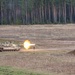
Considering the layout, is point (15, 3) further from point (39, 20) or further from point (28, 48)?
point (28, 48)

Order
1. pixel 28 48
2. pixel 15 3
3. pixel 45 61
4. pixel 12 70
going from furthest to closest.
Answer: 1. pixel 15 3
2. pixel 28 48
3. pixel 45 61
4. pixel 12 70

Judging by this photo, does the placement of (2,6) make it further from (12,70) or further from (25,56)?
(12,70)

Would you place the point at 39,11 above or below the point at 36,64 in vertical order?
above

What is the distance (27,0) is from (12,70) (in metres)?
91.2

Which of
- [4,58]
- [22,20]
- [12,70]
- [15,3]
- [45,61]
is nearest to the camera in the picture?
[12,70]

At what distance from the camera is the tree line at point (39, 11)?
356 feet

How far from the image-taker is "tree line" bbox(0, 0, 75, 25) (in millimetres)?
108562

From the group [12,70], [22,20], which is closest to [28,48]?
[12,70]

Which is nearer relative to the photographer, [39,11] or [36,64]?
[36,64]

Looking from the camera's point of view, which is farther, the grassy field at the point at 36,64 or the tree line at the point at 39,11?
the tree line at the point at 39,11

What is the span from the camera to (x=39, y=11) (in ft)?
371

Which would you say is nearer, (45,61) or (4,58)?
(45,61)

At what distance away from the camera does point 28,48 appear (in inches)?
1586

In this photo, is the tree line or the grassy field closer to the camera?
the grassy field
